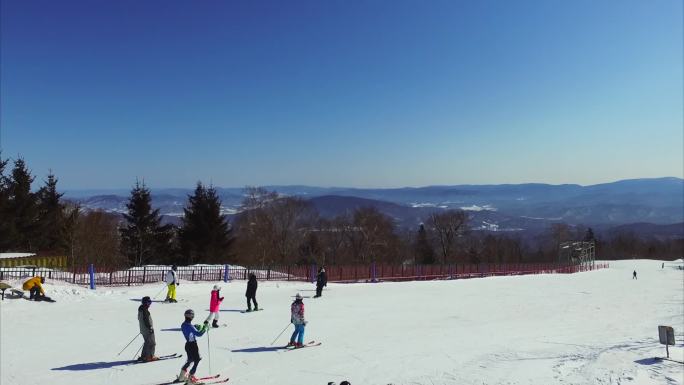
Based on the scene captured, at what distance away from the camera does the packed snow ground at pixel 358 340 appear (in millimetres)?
11969

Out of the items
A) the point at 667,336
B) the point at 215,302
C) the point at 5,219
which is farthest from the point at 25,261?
the point at 667,336

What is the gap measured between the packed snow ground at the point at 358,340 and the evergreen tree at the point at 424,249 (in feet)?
244

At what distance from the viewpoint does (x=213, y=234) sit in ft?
160

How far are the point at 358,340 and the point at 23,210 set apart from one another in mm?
37716

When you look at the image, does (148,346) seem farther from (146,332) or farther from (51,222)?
(51,222)

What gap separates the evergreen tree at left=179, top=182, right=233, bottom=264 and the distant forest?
99 millimetres

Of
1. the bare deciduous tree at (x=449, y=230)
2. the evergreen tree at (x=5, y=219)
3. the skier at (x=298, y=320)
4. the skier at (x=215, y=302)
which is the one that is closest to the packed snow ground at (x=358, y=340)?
the skier at (x=298, y=320)

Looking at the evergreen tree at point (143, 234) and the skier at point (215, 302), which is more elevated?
the evergreen tree at point (143, 234)

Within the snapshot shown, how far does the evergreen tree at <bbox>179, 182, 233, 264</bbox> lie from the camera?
159 ft

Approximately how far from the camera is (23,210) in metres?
41.2

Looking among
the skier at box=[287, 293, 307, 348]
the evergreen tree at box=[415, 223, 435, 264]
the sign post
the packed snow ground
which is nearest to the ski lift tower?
the evergreen tree at box=[415, 223, 435, 264]

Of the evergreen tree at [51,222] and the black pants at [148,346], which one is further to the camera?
the evergreen tree at [51,222]

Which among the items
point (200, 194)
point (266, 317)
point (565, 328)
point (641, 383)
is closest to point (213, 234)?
point (200, 194)

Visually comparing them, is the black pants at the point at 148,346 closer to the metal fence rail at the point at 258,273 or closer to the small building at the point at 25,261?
the metal fence rail at the point at 258,273
